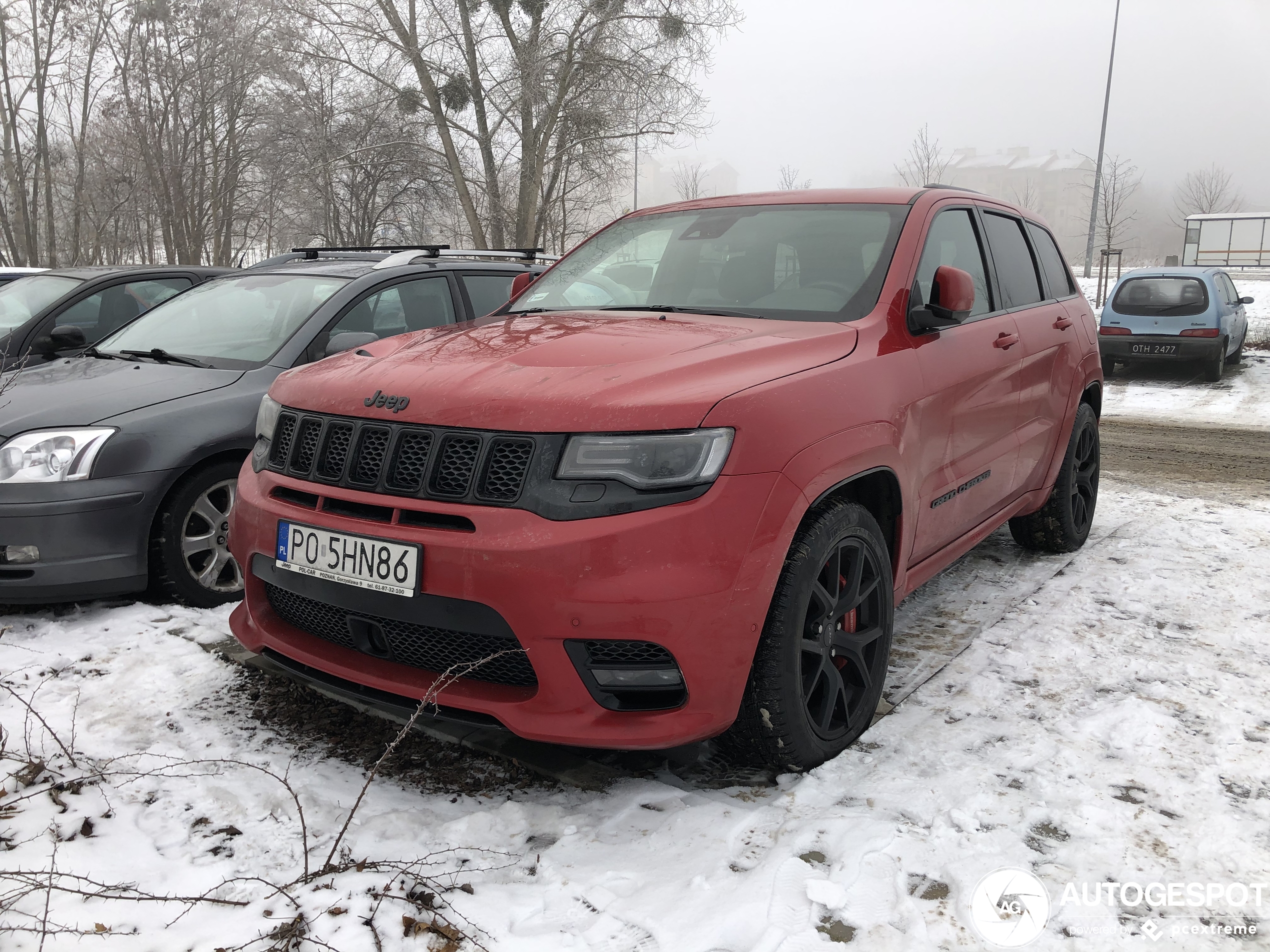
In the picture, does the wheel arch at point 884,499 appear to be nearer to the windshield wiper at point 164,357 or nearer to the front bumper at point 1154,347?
the windshield wiper at point 164,357

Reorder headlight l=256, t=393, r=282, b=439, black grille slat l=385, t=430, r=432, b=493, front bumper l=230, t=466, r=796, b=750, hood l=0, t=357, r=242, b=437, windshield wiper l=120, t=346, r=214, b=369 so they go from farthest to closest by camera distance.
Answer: windshield wiper l=120, t=346, r=214, b=369 → hood l=0, t=357, r=242, b=437 → headlight l=256, t=393, r=282, b=439 → black grille slat l=385, t=430, r=432, b=493 → front bumper l=230, t=466, r=796, b=750

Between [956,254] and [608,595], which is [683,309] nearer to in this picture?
[956,254]

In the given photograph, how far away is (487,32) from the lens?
24.3 metres

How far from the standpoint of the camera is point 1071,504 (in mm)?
5035

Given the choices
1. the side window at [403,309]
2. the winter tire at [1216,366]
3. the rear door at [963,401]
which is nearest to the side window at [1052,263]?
the rear door at [963,401]

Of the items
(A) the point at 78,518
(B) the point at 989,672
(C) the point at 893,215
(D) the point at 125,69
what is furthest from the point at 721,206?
(D) the point at 125,69

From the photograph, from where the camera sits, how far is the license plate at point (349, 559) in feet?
7.90

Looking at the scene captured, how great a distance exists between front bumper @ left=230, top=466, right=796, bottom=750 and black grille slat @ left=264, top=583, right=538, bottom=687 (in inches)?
1.5

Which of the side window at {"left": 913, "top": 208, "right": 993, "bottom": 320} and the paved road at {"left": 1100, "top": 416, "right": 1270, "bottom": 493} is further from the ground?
the side window at {"left": 913, "top": 208, "right": 993, "bottom": 320}

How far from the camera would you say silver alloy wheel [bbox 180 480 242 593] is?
13.4 feet

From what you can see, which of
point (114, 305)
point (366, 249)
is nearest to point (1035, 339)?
point (366, 249)

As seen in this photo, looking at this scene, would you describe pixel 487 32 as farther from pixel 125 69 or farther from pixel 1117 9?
pixel 1117 9

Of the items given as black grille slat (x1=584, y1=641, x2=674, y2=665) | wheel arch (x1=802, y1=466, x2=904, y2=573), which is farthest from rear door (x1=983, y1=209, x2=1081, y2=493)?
black grille slat (x1=584, y1=641, x2=674, y2=665)

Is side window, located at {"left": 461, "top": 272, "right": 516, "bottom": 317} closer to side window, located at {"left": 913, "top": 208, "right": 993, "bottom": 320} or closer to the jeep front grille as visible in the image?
side window, located at {"left": 913, "top": 208, "right": 993, "bottom": 320}
